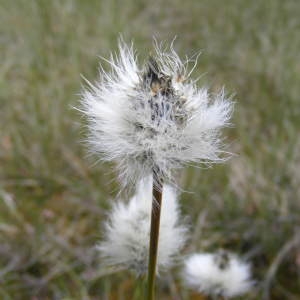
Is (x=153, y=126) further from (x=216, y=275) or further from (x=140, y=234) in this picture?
(x=216, y=275)

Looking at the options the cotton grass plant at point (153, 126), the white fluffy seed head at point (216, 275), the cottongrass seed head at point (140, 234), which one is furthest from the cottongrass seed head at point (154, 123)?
the white fluffy seed head at point (216, 275)

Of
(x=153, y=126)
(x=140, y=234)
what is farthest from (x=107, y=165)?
(x=153, y=126)

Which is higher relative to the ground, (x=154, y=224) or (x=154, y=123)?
(x=154, y=123)

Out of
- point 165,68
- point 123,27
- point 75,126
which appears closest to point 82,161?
point 75,126

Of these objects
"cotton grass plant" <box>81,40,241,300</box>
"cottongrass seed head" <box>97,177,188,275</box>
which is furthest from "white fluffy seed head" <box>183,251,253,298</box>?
"cotton grass plant" <box>81,40,241,300</box>

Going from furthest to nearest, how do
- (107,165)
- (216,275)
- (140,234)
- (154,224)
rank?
(107,165) < (216,275) < (140,234) < (154,224)

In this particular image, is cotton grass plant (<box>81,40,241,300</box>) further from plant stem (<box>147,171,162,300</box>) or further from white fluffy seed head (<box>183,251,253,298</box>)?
white fluffy seed head (<box>183,251,253,298</box>)

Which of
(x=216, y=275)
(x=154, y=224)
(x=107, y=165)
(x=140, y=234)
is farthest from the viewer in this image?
(x=107, y=165)

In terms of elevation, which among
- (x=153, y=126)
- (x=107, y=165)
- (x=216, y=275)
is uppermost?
(x=107, y=165)
